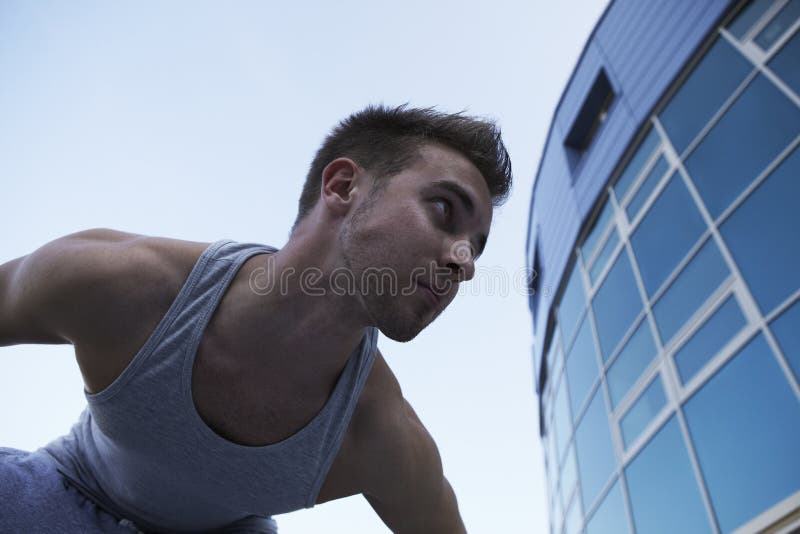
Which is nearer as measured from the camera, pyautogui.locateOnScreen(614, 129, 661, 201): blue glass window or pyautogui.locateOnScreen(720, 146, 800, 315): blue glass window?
pyautogui.locateOnScreen(720, 146, 800, 315): blue glass window

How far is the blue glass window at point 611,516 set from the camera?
19.8ft

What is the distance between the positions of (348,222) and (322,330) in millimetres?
407

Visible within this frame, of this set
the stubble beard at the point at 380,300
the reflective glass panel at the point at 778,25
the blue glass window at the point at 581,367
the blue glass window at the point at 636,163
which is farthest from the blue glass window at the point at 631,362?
the stubble beard at the point at 380,300

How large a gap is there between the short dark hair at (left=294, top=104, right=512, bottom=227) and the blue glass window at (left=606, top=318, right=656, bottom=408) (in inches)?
196

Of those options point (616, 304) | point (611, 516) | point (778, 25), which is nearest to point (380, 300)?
point (611, 516)

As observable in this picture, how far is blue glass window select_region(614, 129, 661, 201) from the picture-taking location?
7669 millimetres

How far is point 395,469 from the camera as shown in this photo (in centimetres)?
198

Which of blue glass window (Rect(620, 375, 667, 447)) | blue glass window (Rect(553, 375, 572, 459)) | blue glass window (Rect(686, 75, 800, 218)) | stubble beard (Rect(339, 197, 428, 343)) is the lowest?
blue glass window (Rect(553, 375, 572, 459))

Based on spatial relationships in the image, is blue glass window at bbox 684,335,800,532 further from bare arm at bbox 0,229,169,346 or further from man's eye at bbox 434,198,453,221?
bare arm at bbox 0,229,169,346

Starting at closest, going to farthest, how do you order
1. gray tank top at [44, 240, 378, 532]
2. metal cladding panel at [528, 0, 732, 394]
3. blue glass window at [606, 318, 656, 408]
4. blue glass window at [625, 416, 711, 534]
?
gray tank top at [44, 240, 378, 532]
blue glass window at [625, 416, 711, 534]
blue glass window at [606, 318, 656, 408]
metal cladding panel at [528, 0, 732, 394]

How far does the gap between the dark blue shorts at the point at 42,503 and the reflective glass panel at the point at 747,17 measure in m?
7.82

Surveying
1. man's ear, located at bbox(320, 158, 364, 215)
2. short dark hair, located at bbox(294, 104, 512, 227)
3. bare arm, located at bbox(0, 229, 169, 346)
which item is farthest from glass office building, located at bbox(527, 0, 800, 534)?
bare arm, located at bbox(0, 229, 169, 346)

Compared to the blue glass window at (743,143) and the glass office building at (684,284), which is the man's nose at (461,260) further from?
the blue glass window at (743,143)

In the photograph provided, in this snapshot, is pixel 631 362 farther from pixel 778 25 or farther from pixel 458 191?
pixel 458 191
